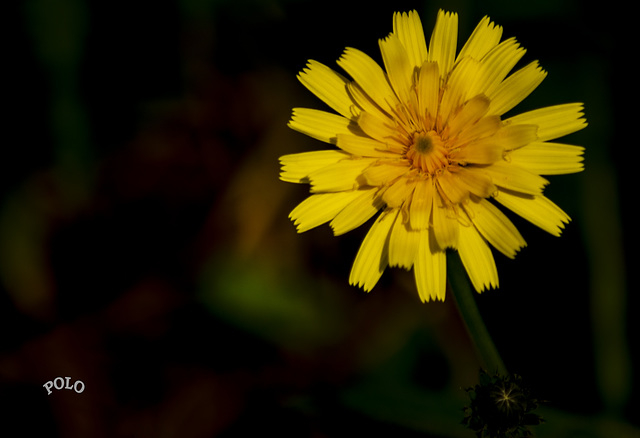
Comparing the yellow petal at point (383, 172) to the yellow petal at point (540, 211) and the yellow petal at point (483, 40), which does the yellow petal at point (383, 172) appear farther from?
the yellow petal at point (483, 40)

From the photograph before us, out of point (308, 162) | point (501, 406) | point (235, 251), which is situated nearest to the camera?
point (501, 406)

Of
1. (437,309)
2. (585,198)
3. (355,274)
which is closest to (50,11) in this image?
(355,274)

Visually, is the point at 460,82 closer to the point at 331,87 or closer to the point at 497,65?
the point at 497,65

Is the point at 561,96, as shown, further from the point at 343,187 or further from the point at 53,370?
the point at 53,370

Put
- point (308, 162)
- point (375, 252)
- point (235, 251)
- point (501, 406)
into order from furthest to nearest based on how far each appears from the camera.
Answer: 1. point (235, 251)
2. point (308, 162)
3. point (375, 252)
4. point (501, 406)

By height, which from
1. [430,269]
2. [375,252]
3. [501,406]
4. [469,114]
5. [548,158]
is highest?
[469,114]

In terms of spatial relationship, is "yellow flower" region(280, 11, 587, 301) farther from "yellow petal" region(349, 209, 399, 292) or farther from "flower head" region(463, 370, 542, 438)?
"flower head" region(463, 370, 542, 438)

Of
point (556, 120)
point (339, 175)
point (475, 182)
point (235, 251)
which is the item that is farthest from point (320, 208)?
point (235, 251)

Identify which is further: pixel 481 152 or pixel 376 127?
pixel 376 127

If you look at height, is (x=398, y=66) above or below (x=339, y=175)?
above
